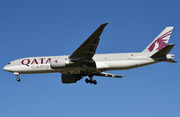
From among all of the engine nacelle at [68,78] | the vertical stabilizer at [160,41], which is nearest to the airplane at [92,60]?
the vertical stabilizer at [160,41]

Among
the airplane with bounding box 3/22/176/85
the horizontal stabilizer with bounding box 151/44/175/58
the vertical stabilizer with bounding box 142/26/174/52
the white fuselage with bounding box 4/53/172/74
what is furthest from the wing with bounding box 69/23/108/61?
the vertical stabilizer with bounding box 142/26/174/52

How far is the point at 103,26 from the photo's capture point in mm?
23922

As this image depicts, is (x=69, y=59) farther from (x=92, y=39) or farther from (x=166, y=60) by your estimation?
(x=166, y=60)

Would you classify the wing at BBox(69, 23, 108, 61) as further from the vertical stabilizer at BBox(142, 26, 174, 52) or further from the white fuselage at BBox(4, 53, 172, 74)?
the vertical stabilizer at BBox(142, 26, 174, 52)

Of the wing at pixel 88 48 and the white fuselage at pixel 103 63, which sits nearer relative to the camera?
the wing at pixel 88 48

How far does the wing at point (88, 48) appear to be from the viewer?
25375 millimetres

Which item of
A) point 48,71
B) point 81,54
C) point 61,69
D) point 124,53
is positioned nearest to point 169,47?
point 124,53

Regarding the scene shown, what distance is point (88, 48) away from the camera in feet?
92.5

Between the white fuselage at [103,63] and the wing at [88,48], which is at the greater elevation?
the wing at [88,48]

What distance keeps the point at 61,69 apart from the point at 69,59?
167 cm

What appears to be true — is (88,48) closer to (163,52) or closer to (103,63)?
(103,63)

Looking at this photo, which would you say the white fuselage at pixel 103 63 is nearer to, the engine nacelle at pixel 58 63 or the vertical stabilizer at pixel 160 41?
the engine nacelle at pixel 58 63

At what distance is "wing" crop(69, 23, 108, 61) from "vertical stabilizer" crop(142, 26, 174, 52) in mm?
7090

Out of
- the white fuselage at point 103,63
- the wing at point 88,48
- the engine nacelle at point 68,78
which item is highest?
the wing at point 88,48
